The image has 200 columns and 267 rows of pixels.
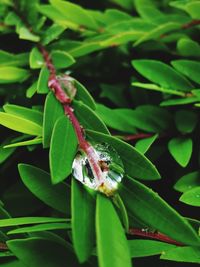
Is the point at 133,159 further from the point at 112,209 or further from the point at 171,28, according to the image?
the point at 171,28

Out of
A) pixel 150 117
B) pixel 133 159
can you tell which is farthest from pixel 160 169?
pixel 133 159

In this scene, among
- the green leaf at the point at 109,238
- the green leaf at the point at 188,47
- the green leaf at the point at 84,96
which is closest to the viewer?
the green leaf at the point at 109,238

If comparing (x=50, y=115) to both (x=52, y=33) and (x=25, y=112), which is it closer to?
(x=25, y=112)

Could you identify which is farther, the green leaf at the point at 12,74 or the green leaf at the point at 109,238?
the green leaf at the point at 12,74

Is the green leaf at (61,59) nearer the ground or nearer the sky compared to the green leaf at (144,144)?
nearer the sky

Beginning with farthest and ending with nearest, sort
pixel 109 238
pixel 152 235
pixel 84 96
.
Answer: pixel 84 96, pixel 152 235, pixel 109 238

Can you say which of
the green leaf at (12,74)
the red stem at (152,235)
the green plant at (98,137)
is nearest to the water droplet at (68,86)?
the green plant at (98,137)

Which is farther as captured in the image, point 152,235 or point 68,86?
point 68,86

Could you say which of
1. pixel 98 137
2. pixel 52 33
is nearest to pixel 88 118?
pixel 98 137

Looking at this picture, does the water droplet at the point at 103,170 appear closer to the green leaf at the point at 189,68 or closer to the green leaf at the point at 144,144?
the green leaf at the point at 144,144
